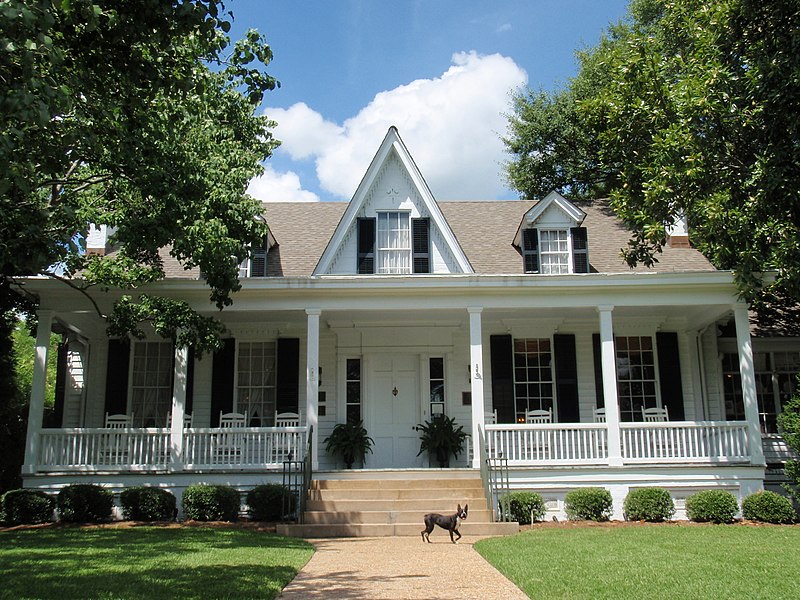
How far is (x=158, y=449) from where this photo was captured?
1507 centimetres

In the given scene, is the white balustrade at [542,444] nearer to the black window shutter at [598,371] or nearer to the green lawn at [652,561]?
the black window shutter at [598,371]

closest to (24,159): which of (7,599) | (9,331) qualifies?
(7,599)

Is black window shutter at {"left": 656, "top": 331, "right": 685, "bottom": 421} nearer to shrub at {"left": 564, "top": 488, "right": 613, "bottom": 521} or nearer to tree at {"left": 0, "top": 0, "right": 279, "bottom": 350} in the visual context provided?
shrub at {"left": 564, "top": 488, "right": 613, "bottom": 521}

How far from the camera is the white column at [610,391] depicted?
48.8 ft

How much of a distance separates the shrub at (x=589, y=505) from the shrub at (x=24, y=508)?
10.0m

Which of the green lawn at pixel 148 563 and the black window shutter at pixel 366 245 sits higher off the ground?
the black window shutter at pixel 366 245

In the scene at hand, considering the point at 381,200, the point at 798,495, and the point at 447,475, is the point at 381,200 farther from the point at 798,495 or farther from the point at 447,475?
the point at 798,495

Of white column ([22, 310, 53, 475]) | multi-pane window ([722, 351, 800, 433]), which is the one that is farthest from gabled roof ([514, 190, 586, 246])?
white column ([22, 310, 53, 475])

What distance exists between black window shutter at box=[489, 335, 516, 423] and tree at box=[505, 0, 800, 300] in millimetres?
3563

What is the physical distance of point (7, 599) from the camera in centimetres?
689

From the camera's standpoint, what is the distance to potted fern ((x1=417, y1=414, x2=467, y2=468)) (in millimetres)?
16500

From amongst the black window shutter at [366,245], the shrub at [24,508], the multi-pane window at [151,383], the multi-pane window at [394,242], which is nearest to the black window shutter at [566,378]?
the multi-pane window at [394,242]

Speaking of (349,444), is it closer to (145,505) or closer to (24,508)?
(145,505)

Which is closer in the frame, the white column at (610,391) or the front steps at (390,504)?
the front steps at (390,504)
